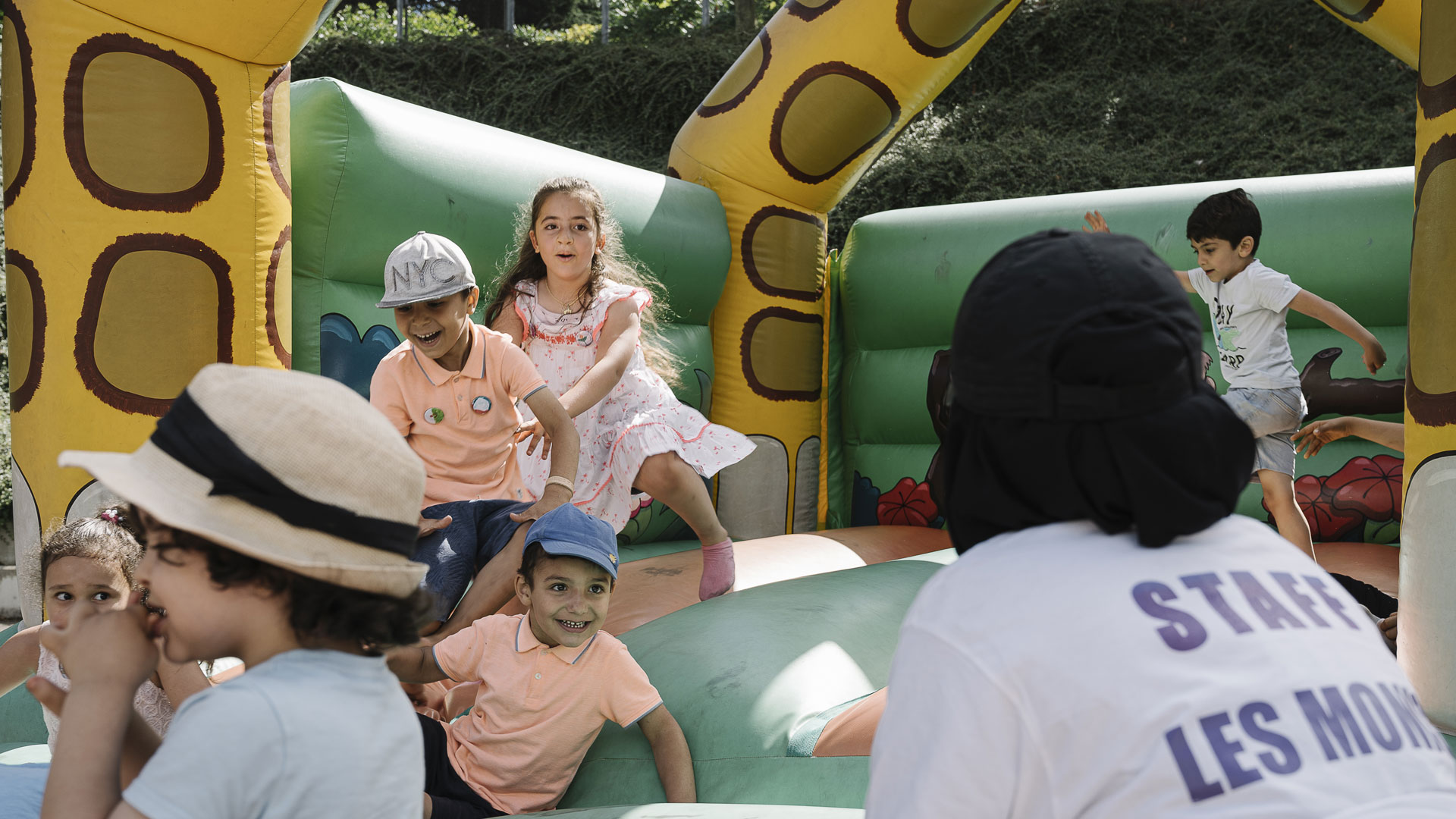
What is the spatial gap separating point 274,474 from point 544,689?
0.98 meters

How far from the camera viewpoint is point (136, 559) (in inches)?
61.1

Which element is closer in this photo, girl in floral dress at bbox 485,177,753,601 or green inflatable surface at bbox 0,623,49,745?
green inflatable surface at bbox 0,623,49,745

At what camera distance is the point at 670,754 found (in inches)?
68.3

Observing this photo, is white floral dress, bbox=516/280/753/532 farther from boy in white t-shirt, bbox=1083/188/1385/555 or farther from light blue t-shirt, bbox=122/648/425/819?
light blue t-shirt, bbox=122/648/425/819

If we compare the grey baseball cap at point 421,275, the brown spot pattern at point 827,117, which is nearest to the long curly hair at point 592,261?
the grey baseball cap at point 421,275

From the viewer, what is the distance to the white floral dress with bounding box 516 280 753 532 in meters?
2.51

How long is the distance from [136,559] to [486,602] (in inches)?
24.5

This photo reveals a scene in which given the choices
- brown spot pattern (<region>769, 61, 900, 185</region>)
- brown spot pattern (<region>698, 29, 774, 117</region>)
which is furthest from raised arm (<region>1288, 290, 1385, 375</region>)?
brown spot pattern (<region>698, 29, 774, 117</region>)

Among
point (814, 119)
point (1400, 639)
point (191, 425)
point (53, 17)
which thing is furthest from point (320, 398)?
point (814, 119)

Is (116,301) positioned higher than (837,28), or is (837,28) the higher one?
(837,28)

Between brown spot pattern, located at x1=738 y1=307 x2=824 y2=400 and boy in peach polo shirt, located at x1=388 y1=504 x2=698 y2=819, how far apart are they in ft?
6.59

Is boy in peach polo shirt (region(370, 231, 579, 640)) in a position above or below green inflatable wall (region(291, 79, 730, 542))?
below

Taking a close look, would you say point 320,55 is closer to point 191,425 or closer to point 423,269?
point 423,269

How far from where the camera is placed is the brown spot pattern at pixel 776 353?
3.73 m
